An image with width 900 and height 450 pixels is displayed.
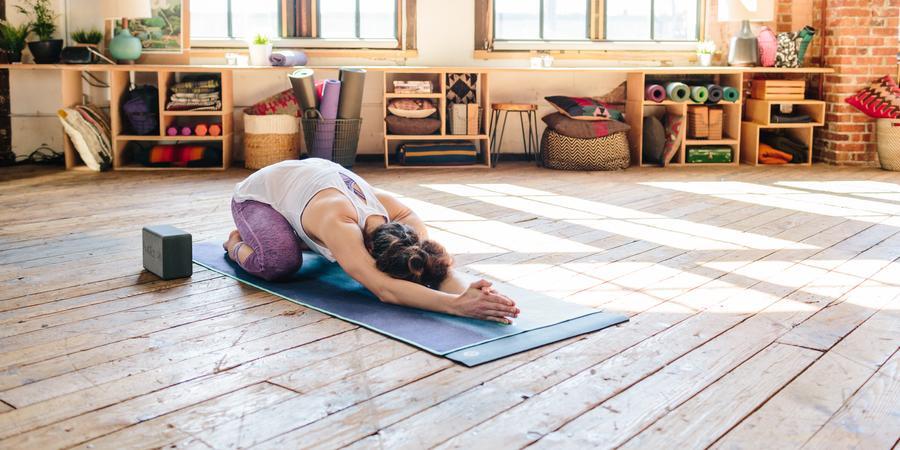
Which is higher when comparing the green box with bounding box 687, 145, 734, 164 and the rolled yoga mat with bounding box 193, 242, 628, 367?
the green box with bounding box 687, 145, 734, 164

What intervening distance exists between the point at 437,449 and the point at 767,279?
2.27 meters

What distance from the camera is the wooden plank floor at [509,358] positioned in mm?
2416

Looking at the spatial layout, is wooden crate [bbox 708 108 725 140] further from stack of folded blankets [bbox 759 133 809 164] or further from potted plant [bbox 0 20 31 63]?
potted plant [bbox 0 20 31 63]

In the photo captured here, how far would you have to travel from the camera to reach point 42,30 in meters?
7.50

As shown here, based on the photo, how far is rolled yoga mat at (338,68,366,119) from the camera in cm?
739

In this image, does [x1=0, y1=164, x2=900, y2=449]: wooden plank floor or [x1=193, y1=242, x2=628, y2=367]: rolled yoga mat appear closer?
[x1=0, y1=164, x2=900, y2=449]: wooden plank floor

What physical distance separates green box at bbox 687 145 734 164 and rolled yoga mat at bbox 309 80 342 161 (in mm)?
3102

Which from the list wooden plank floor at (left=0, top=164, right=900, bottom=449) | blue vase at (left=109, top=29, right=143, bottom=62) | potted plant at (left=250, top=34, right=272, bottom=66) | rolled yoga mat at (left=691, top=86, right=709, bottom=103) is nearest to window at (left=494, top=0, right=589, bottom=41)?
rolled yoga mat at (left=691, top=86, right=709, bottom=103)

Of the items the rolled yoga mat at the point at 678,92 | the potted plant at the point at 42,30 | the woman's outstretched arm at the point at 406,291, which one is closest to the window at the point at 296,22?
Answer: the potted plant at the point at 42,30

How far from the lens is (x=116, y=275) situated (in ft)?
13.3

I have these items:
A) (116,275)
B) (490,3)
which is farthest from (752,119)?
(116,275)

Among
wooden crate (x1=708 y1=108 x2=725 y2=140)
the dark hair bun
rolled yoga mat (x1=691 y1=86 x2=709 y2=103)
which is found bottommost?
the dark hair bun

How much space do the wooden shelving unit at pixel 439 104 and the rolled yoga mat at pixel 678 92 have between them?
1546 millimetres

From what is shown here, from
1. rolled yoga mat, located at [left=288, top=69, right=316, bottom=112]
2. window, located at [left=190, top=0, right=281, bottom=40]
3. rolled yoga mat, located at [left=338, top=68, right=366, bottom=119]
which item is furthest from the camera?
window, located at [left=190, top=0, right=281, bottom=40]
